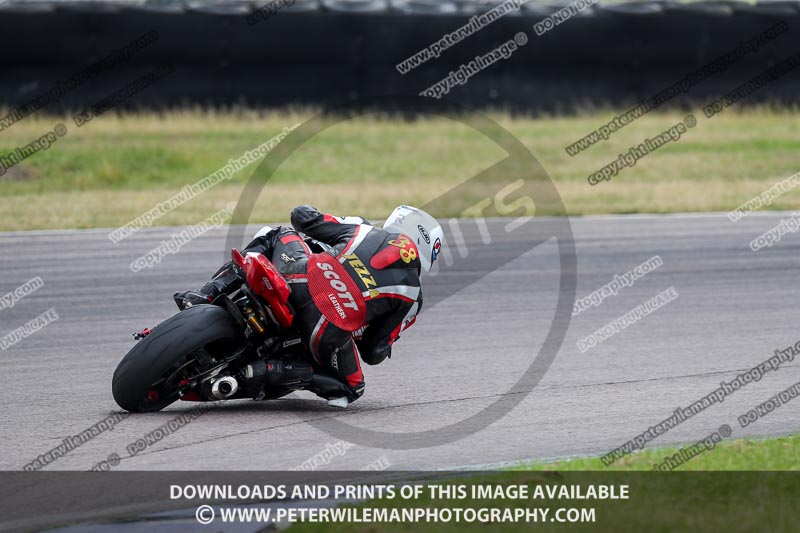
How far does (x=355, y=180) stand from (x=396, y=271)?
477 inches

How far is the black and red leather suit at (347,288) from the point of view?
22.7 ft

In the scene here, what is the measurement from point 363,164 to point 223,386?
44.5ft

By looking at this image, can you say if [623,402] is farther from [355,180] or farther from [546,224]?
[355,180]

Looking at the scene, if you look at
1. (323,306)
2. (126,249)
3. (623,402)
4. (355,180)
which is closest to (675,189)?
(355,180)

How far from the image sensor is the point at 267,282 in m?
6.59

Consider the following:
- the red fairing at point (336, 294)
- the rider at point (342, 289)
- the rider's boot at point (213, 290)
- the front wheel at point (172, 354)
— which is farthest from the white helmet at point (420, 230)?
the front wheel at point (172, 354)

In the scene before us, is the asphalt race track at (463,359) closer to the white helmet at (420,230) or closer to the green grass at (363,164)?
the white helmet at (420,230)

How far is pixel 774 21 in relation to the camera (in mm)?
21406

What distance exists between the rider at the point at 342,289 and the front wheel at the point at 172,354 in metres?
0.23

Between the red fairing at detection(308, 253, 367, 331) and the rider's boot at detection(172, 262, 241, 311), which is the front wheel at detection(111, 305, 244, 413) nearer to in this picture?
the rider's boot at detection(172, 262, 241, 311)

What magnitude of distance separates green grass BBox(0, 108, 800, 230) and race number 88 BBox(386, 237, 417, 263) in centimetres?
850

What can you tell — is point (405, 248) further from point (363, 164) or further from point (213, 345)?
point (363, 164)

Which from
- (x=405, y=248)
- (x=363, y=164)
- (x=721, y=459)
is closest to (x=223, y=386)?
(x=405, y=248)

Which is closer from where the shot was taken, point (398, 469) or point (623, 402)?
point (398, 469)
